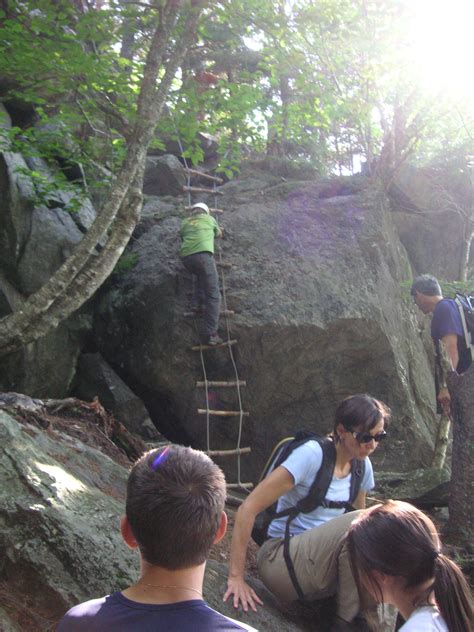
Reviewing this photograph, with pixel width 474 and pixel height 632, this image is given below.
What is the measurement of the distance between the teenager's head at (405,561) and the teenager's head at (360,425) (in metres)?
1.55

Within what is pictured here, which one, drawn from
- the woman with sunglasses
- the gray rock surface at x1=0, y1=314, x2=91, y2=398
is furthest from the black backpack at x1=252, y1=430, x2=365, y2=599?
the gray rock surface at x1=0, y1=314, x2=91, y2=398

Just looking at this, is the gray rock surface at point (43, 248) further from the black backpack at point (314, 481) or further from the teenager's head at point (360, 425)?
the teenager's head at point (360, 425)

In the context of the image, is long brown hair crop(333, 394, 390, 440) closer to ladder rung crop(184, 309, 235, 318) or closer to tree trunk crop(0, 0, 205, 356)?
tree trunk crop(0, 0, 205, 356)

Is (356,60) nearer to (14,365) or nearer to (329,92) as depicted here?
(329,92)

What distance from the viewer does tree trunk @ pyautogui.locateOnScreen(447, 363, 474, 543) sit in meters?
5.38

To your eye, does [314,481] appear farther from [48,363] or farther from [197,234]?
[48,363]

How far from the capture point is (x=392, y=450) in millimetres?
8539

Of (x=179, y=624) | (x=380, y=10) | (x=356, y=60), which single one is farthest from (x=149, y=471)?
(x=356, y=60)

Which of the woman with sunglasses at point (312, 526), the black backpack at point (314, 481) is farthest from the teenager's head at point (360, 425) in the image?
the black backpack at point (314, 481)

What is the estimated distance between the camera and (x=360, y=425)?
372 centimetres

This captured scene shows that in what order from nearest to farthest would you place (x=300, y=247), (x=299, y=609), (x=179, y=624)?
1. (x=179, y=624)
2. (x=299, y=609)
3. (x=300, y=247)

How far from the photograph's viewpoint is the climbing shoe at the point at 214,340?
833 cm

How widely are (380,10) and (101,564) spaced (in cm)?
1059

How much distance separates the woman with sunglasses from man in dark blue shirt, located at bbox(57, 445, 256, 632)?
1.67m
